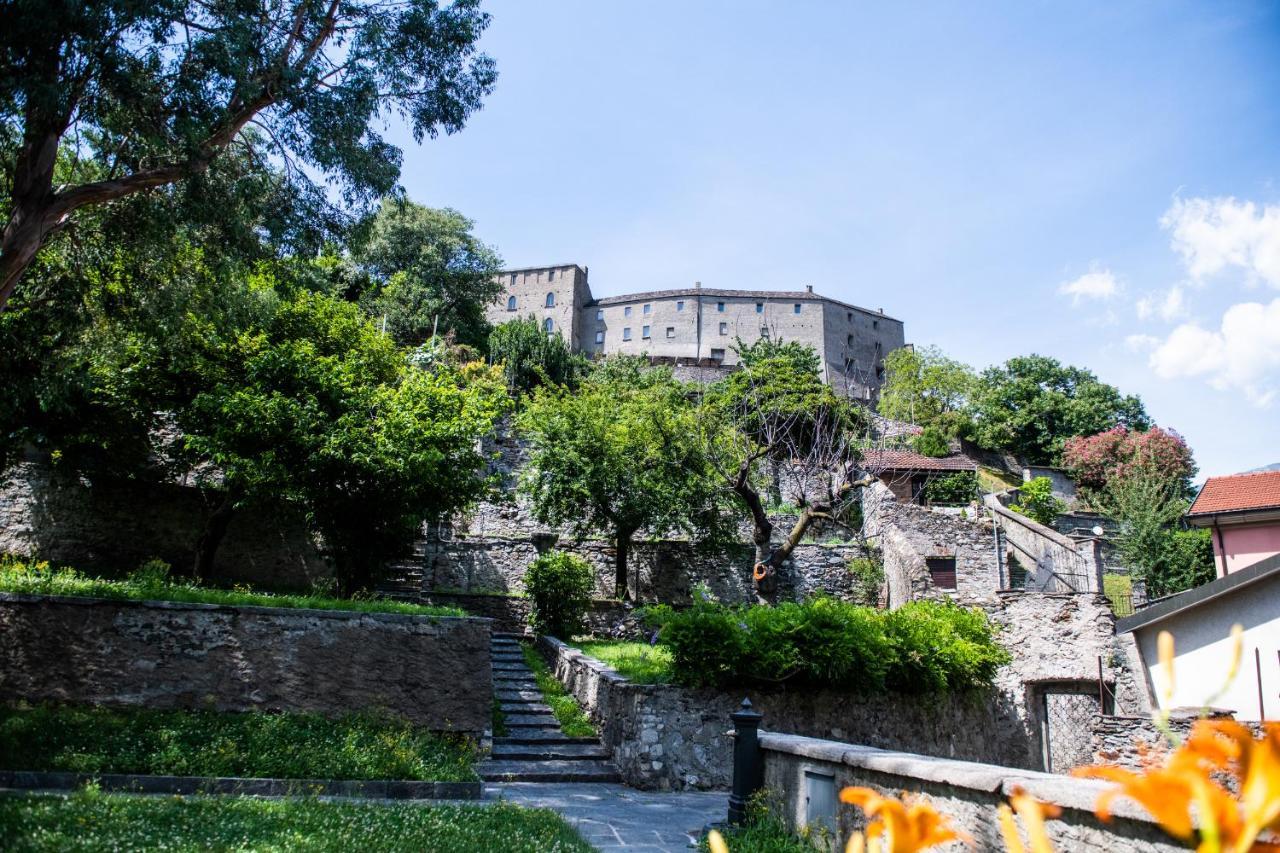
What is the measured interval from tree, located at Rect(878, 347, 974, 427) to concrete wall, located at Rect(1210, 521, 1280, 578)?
23353 millimetres

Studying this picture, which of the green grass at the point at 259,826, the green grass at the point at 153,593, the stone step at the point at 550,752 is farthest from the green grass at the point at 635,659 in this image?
the green grass at the point at 259,826

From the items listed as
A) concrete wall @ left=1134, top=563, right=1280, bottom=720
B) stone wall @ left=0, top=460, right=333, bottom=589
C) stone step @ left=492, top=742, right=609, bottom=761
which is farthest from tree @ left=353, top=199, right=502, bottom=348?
concrete wall @ left=1134, top=563, right=1280, bottom=720

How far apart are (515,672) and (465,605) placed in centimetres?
440

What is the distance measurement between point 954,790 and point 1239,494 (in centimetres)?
1803

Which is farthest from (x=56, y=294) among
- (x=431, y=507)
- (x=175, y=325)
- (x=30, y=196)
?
(x=431, y=507)

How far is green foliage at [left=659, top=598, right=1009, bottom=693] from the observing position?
36.4ft

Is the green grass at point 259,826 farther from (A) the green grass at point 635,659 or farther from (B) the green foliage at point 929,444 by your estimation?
(B) the green foliage at point 929,444

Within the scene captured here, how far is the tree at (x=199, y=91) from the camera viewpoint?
827 cm

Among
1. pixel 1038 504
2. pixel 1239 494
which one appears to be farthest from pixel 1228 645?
pixel 1038 504

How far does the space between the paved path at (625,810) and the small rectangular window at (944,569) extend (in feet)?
46.2

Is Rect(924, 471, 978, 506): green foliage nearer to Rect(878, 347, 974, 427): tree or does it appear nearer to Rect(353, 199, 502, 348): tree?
Rect(878, 347, 974, 427): tree

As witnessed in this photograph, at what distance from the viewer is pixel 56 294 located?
1173cm

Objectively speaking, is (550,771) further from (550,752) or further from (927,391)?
(927,391)

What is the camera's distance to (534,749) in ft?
37.2
